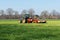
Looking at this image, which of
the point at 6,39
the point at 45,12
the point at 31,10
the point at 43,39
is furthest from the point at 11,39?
the point at 31,10

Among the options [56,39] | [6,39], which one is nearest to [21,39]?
[6,39]

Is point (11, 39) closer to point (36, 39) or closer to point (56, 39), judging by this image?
point (36, 39)

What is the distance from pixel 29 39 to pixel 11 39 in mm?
655

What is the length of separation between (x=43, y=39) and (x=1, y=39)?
1.51m

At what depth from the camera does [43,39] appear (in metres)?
6.39

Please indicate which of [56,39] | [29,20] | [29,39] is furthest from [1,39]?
[29,20]

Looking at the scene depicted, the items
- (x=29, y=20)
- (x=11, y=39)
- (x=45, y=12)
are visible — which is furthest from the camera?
(x=45, y=12)

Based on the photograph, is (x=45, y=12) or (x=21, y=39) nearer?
(x=21, y=39)

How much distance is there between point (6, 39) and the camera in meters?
6.37

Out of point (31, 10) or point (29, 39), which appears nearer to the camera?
point (29, 39)

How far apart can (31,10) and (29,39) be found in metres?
72.2

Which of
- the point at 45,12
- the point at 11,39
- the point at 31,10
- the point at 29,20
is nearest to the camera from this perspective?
the point at 11,39

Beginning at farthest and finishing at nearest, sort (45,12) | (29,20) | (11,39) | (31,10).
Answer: (31,10)
(45,12)
(29,20)
(11,39)

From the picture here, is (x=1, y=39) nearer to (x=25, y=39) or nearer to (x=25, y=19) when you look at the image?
(x=25, y=39)
